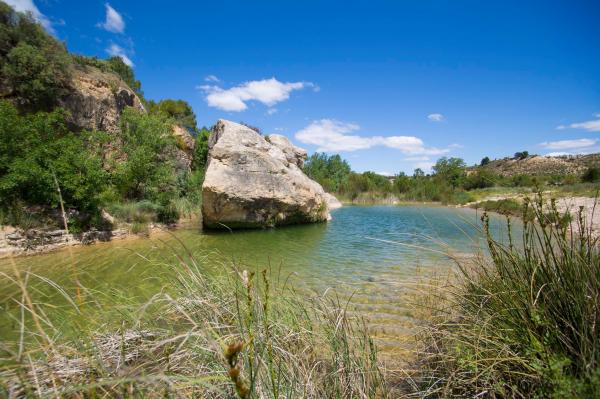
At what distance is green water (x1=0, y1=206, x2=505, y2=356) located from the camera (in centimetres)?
336

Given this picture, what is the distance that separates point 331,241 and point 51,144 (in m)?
8.77

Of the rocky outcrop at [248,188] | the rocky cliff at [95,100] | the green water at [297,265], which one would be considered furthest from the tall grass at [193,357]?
the rocky cliff at [95,100]

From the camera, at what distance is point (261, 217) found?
11.6 meters

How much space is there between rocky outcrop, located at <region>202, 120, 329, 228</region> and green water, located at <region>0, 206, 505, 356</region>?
5.13ft

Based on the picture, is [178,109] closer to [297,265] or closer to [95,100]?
[95,100]

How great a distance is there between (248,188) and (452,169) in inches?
2357

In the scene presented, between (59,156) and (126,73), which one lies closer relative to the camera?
(59,156)

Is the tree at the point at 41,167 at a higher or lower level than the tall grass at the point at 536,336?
higher

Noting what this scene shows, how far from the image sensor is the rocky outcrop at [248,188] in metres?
10.6

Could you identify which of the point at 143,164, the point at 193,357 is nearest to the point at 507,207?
the point at 193,357

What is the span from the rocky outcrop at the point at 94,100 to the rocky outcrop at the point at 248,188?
7.94 metres

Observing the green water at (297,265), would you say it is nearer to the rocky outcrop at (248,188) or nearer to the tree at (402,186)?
the rocky outcrop at (248,188)

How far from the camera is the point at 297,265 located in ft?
19.3

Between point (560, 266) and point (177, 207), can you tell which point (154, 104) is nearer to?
point (177, 207)
